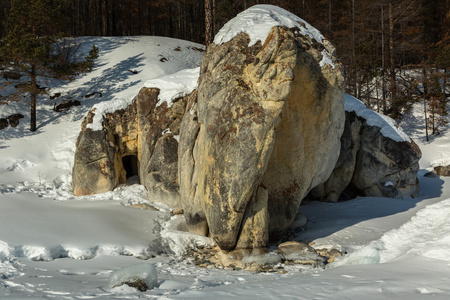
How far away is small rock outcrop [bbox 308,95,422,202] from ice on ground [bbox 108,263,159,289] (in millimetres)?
7586

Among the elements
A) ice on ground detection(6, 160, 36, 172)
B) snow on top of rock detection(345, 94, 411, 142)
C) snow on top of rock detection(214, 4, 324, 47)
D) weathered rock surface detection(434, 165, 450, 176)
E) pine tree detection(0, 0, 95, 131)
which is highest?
pine tree detection(0, 0, 95, 131)

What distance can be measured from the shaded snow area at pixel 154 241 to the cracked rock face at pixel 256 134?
889 mm

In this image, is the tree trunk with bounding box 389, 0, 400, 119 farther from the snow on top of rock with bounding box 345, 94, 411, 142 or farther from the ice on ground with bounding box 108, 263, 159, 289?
the ice on ground with bounding box 108, 263, 159, 289

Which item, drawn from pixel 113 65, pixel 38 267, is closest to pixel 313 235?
pixel 38 267

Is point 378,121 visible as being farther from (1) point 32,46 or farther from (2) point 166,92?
(1) point 32,46

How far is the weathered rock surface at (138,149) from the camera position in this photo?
1115cm

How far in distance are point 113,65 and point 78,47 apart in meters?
3.58


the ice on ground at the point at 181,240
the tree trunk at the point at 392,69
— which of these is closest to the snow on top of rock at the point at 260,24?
the ice on ground at the point at 181,240

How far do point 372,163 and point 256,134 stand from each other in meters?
6.32

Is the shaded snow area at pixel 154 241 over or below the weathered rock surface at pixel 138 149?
below

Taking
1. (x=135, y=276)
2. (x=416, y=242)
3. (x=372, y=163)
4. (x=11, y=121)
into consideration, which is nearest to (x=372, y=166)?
(x=372, y=163)

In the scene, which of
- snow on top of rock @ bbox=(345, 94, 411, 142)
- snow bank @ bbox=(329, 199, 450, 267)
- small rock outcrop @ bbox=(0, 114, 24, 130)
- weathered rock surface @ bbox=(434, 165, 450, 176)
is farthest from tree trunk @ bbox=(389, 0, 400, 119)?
small rock outcrop @ bbox=(0, 114, 24, 130)

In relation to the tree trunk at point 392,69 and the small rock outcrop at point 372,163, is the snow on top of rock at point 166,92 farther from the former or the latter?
the tree trunk at point 392,69

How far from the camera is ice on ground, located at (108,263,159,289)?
5.22 meters
